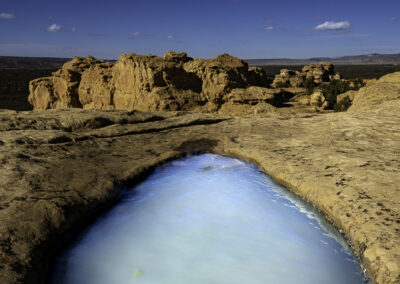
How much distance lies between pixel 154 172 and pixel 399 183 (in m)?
3.07

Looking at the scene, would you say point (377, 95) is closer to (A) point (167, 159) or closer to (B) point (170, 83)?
(A) point (167, 159)

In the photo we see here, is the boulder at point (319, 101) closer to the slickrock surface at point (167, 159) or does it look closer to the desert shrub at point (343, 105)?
the desert shrub at point (343, 105)

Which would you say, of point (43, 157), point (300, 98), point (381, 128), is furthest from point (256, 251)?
point (300, 98)

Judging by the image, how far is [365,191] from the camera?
323cm

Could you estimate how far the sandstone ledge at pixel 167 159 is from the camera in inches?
102

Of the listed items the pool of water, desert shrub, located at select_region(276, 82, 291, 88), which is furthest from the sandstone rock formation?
the pool of water

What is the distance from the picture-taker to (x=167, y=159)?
4.77 m

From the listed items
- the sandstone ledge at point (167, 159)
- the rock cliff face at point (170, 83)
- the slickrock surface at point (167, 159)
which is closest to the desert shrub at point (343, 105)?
the rock cliff face at point (170, 83)

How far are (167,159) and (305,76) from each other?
42.3 metres

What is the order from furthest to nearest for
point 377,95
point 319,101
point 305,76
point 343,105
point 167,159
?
point 305,76 < point 319,101 < point 343,105 < point 377,95 < point 167,159

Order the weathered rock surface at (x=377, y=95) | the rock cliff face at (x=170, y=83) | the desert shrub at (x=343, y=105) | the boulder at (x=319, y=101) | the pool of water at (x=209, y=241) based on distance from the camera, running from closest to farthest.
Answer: the pool of water at (x=209, y=241), the weathered rock surface at (x=377, y=95), the rock cliff face at (x=170, y=83), the desert shrub at (x=343, y=105), the boulder at (x=319, y=101)

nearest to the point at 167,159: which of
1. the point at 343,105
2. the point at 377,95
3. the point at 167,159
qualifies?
the point at 167,159

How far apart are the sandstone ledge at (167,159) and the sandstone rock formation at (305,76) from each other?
31.3 m

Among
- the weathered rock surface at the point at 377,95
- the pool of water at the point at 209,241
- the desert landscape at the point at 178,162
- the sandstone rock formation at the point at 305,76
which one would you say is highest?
the sandstone rock formation at the point at 305,76
